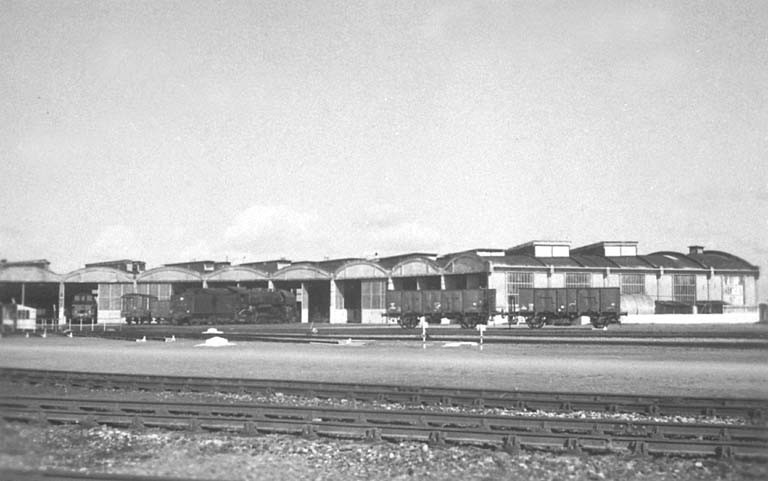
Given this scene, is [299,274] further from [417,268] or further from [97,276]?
[97,276]

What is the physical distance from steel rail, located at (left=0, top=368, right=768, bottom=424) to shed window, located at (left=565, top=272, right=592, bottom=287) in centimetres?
4700

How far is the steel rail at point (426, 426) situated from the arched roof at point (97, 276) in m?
58.9

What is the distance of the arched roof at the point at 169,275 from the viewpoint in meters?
72.3

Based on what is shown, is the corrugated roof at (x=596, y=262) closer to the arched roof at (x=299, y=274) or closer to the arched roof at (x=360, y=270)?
the arched roof at (x=360, y=270)

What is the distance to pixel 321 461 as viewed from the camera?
1033cm

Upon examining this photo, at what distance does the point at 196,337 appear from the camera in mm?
41281

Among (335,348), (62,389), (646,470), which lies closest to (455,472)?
(646,470)

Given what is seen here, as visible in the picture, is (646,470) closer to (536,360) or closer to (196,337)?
(536,360)

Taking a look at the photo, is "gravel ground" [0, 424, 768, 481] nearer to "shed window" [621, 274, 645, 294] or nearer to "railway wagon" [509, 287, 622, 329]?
"railway wagon" [509, 287, 622, 329]

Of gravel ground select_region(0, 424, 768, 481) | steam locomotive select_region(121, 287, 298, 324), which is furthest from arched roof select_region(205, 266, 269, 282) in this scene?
gravel ground select_region(0, 424, 768, 481)

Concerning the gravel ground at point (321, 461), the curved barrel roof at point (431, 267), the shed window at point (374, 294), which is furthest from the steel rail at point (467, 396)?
the shed window at point (374, 294)

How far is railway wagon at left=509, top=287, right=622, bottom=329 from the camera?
50406 mm

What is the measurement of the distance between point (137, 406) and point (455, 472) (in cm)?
752

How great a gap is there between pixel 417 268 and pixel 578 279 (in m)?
15.8
